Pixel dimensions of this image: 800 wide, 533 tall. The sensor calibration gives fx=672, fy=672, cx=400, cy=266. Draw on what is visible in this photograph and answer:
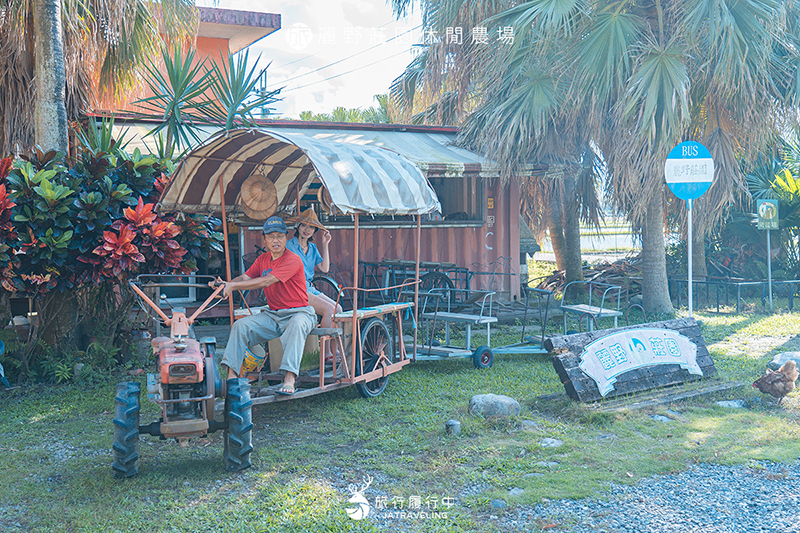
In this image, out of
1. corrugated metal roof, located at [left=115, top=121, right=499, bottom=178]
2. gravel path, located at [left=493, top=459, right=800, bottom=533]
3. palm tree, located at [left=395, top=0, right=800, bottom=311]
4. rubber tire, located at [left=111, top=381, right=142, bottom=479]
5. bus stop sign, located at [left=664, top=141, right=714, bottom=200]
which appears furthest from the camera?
corrugated metal roof, located at [left=115, top=121, right=499, bottom=178]

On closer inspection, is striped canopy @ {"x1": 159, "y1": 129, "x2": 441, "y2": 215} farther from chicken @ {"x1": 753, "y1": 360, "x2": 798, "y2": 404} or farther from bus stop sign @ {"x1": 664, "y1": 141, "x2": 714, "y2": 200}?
bus stop sign @ {"x1": 664, "y1": 141, "x2": 714, "y2": 200}

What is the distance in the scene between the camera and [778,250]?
14.6 meters

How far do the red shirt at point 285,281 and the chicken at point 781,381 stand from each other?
14.5 feet

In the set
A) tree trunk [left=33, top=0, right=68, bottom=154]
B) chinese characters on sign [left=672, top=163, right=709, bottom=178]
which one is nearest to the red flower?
tree trunk [left=33, top=0, right=68, bottom=154]

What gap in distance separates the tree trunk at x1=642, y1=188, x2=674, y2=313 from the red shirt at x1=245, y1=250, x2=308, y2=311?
7.58m

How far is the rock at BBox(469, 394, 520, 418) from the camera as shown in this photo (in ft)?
19.8

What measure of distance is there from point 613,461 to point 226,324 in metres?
7.19

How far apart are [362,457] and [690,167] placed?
6663mm

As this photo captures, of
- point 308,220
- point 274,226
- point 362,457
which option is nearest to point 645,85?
point 308,220

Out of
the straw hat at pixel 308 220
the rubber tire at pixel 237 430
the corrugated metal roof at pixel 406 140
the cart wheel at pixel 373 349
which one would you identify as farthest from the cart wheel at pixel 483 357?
the rubber tire at pixel 237 430

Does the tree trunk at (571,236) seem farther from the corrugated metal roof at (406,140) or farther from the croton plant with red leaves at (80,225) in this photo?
the croton plant with red leaves at (80,225)

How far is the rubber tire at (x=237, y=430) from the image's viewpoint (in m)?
4.66

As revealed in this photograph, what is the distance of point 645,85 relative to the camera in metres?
9.62

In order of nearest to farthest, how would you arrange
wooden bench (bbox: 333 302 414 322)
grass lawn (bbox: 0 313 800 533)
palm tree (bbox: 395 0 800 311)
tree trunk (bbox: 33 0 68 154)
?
grass lawn (bbox: 0 313 800 533) < wooden bench (bbox: 333 302 414 322) < tree trunk (bbox: 33 0 68 154) < palm tree (bbox: 395 0 800 311)
